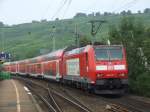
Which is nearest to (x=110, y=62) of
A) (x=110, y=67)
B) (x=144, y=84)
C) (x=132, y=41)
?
(x=110, y=67)

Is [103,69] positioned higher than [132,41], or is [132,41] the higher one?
[132,41]

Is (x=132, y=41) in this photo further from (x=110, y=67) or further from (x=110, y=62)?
(x=110, y=67)

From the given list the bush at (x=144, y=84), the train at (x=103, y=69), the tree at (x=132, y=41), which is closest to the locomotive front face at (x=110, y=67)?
the train at (x=103, y=69)

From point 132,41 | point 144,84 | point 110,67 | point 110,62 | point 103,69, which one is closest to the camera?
point 103,69

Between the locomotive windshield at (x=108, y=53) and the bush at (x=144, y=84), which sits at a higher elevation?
the locomotive windshield at (x=108, y=53)

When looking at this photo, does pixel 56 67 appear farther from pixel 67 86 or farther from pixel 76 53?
pixel 76 53

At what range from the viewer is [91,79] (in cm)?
2980

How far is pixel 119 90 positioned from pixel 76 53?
5.74 meters

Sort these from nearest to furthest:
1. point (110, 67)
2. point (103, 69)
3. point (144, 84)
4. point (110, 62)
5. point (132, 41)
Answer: point (103, 69)
point (110, 67)
point (110, 62)
point (144, 84)
point (132, 41)

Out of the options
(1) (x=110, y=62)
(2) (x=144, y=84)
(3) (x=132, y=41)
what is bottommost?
(2) (x=144, y=84)

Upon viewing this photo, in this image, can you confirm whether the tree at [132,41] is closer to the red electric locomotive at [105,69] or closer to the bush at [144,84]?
the bush at [144,84]

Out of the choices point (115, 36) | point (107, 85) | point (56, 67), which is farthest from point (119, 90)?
point (56, 67)

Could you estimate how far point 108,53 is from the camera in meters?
30.6

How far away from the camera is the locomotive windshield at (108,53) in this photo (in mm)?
30547
